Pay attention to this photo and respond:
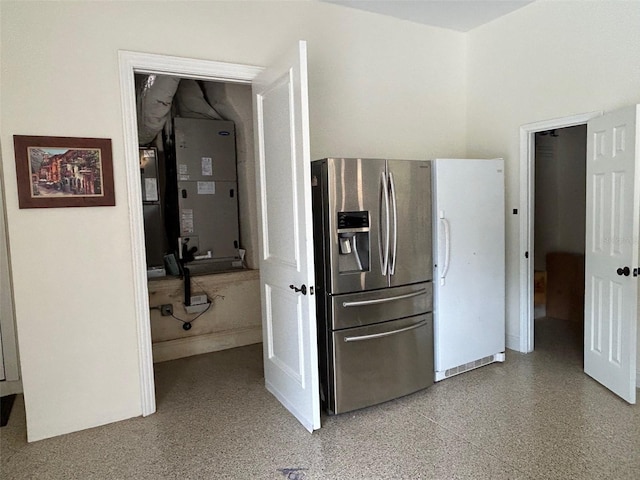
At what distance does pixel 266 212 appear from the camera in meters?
3.11

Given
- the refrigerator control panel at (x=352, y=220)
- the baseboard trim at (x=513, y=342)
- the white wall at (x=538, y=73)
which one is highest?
the white wall at (x=538, y=73)

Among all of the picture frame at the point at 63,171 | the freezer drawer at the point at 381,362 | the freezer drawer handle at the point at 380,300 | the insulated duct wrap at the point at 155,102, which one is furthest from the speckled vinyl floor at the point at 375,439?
the insulated duct wrap at the point at 155,102

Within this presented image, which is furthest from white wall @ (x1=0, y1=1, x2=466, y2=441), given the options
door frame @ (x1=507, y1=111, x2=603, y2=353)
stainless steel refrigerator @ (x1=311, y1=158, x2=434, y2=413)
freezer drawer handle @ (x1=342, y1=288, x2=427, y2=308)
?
door frame @ (x1=507, y1=111, x2=603, y2=353)

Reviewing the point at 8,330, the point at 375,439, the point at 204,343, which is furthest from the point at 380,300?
the point at 8,330

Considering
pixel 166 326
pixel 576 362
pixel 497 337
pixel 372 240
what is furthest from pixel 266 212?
pixel 576 362

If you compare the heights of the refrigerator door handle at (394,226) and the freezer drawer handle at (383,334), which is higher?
the refrigerator door handle at (394,226)

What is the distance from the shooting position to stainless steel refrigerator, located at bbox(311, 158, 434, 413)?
277 cm

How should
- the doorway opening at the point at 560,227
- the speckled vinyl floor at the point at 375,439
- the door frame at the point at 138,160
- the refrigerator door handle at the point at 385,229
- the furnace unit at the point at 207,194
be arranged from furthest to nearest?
the doorway opening at the point at 560,227, the furnace unit at the point at 207,194, the refrigerator door handle at the point at 385,229, the door frame at the point at 138,160, the speckled vinyl floor at the point at 375,439

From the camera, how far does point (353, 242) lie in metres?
2.93

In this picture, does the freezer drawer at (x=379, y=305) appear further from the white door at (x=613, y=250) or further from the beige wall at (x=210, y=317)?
the beige wall at (x=210, y=317)

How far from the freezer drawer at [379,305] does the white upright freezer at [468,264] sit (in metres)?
0.20

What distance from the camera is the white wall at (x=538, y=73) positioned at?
306cm

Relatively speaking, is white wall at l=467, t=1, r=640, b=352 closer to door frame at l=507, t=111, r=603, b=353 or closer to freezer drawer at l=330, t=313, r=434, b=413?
door frame at l=507, t=111, r=603, b=353

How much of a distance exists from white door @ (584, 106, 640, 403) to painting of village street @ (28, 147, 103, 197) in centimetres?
340
